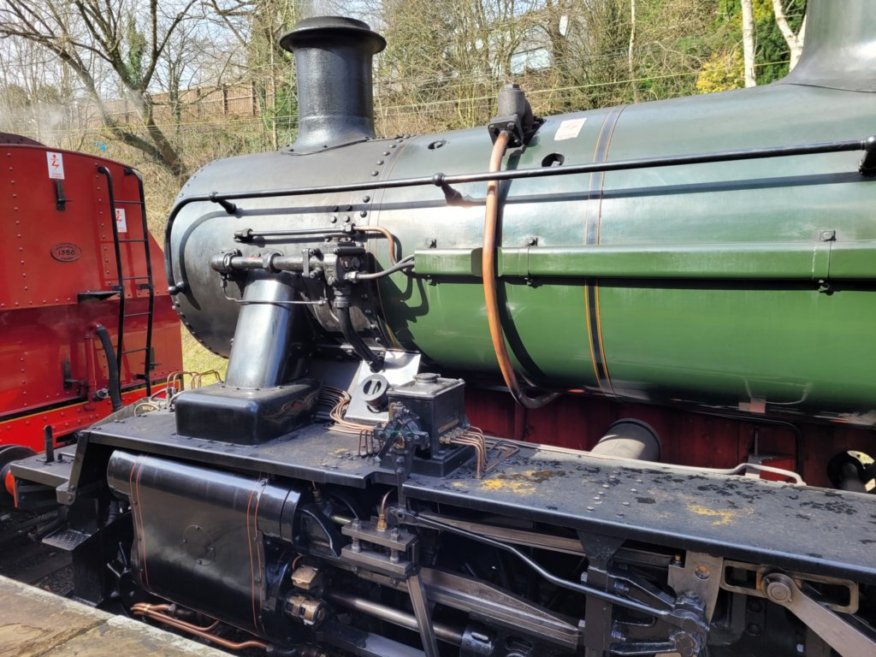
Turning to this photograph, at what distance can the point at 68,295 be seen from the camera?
4379 mm

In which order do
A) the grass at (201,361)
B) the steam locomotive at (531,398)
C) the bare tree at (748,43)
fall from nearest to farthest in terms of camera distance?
1. the steam locomotive at (531,398)
2. the bare tree at (748,43)
3. the grass at (201,361)

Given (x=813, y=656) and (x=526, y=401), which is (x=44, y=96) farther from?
(x=813, y=656)

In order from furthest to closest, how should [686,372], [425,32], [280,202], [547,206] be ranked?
1. [425,32]
2. [280,202]
3. [547,206]
4. [686,372]

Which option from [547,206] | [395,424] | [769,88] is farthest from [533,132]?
[395,424]

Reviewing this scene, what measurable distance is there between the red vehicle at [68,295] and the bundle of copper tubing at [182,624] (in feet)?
3.94

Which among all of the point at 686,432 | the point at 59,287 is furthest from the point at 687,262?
the point at 59,287

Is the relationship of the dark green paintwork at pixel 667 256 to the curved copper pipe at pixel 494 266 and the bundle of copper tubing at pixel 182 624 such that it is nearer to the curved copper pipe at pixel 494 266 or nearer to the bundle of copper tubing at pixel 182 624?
the curved copper pipe at pixel 494 266

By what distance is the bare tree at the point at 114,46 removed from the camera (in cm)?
1485

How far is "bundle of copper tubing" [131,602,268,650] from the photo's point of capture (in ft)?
9.82

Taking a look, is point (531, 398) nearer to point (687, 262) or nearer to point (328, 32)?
point (687, 262)

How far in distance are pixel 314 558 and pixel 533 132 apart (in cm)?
207

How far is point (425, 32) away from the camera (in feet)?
43.8

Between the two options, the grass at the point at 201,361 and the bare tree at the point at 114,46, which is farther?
the bare tree at the point at 114,46

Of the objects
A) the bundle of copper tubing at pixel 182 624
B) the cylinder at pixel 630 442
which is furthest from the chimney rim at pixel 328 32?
the bundle of copper tubing at pixel 182 624
